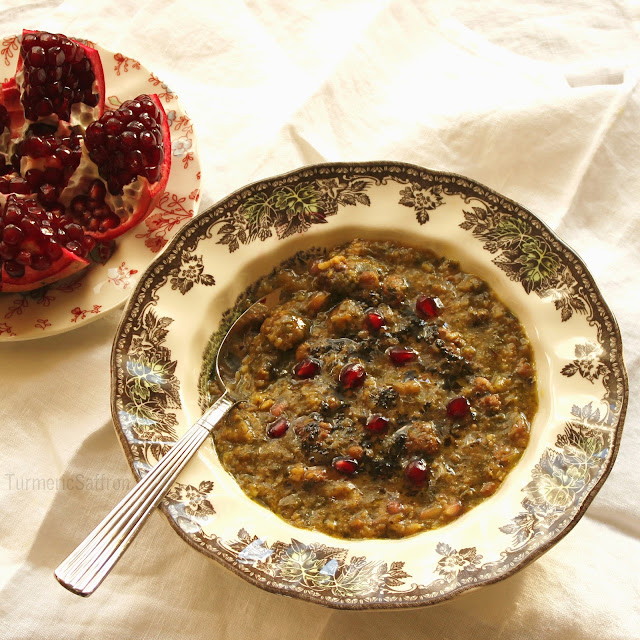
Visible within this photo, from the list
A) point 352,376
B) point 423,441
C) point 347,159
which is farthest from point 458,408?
point 347,159

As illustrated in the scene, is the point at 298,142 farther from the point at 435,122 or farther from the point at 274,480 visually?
the point at 274,480

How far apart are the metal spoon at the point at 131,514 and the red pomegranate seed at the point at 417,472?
69 cm

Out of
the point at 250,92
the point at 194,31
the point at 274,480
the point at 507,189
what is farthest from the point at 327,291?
the point at 194,31

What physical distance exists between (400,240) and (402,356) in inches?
21.5

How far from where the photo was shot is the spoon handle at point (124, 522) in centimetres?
210

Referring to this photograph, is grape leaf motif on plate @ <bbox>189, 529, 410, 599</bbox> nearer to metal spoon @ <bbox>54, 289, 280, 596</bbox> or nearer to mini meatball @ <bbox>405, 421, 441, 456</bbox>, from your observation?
metal spoon @ <bbox>54, 289, 280, 596</bbox>

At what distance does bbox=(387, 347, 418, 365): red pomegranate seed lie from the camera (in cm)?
272

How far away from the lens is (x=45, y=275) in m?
3.06

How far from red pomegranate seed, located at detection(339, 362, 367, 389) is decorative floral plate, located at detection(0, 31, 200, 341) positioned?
102cm

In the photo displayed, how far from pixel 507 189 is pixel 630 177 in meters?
0.62

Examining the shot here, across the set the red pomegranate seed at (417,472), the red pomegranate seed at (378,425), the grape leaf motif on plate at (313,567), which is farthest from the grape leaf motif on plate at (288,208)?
the grape leaf motif on plate at (313,567)

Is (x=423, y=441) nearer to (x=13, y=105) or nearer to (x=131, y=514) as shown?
(x=131, y=514)

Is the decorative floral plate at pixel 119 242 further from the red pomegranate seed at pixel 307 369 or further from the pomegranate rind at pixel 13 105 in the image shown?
the red pomegranate seed at pixel 307 369

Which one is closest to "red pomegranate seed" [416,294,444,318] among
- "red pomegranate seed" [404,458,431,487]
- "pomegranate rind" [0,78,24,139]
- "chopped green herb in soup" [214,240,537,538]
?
"chopped green herb in soup" [214,240,537,538]
